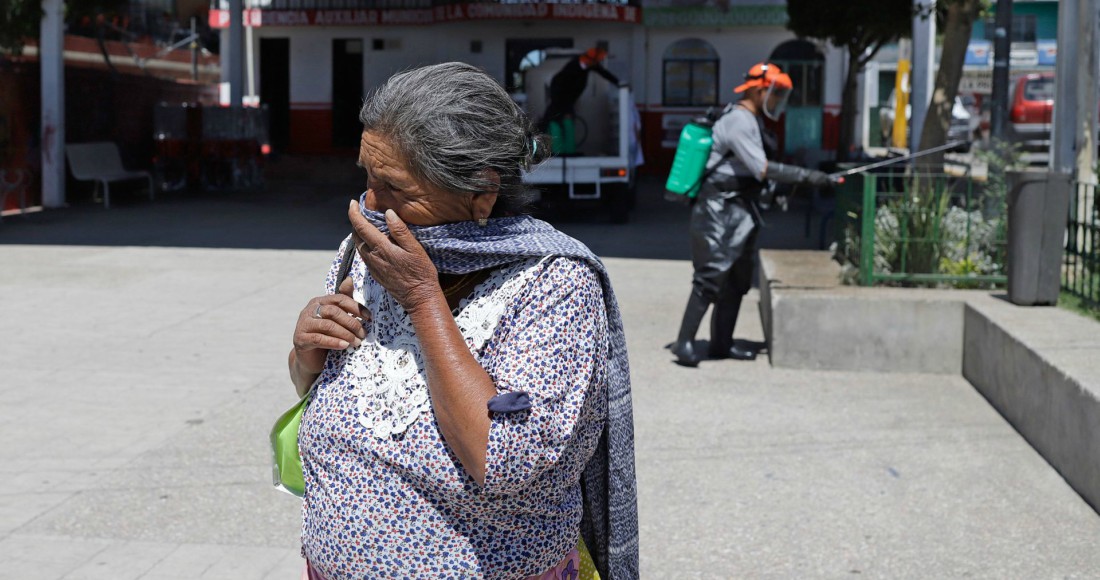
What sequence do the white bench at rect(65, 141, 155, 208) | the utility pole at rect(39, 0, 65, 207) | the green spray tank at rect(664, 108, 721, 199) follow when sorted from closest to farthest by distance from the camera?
the green spray tank at rect(664, 108, 721, 199) < the utility pole at rect(39, 0, 65, 207) < the white bench at rect(65, 141, 155, 208)

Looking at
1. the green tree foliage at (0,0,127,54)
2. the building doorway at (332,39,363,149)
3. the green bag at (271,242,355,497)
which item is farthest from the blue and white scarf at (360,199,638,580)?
the building doorway at (332,39,363,149)

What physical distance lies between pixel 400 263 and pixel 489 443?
1.00ft

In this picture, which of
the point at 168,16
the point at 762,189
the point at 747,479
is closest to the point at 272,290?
the point at 762,189

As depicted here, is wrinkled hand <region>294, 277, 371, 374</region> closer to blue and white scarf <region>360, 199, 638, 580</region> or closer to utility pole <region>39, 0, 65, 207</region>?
blue and white scarf <region>360, 199, 638, 580</region>

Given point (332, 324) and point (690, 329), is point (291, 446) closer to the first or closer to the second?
point (332, 324)

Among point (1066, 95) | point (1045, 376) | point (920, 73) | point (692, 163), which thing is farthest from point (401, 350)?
point (920, 73)

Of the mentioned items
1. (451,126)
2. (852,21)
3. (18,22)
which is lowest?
(451,126)

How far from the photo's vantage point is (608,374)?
230 centimetres

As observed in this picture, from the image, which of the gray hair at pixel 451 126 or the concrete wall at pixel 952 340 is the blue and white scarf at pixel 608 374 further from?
the concrete wall at pixel 952 340

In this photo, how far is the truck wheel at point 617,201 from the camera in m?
17.0

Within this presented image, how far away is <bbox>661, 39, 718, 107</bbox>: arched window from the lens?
27.7 meters

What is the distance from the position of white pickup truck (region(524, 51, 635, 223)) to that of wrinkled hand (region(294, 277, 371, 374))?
44.0 feet

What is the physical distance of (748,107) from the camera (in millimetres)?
7613

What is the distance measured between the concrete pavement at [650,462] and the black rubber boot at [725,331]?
0.12 meters
